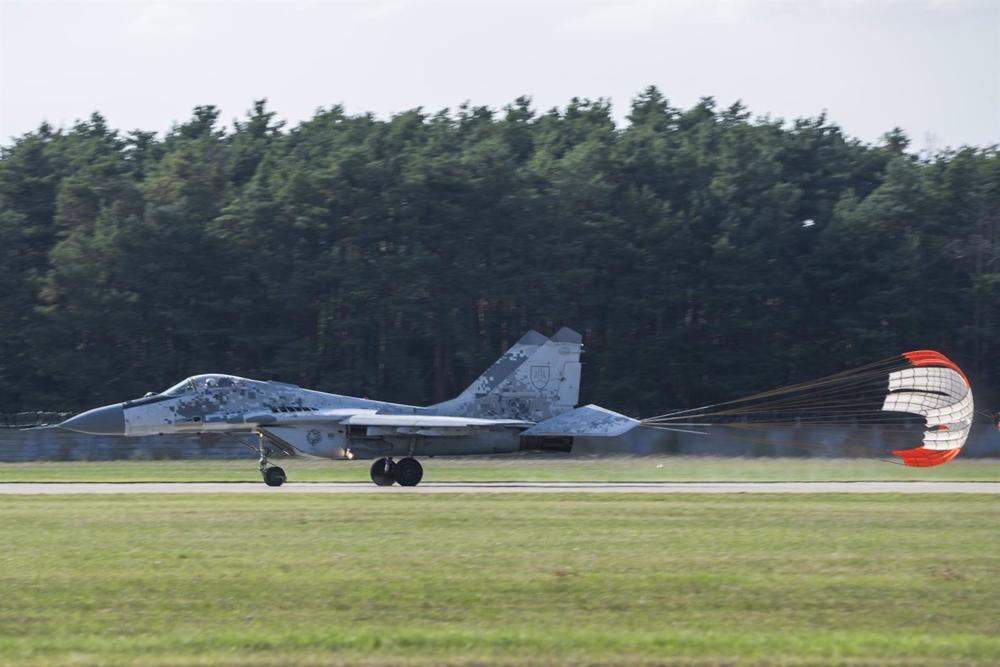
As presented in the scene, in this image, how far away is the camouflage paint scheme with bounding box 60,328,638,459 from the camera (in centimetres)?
2636

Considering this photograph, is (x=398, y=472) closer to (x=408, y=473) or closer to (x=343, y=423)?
(x=408, y=473)

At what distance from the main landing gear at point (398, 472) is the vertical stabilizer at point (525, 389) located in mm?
1807

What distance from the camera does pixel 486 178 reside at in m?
50.3

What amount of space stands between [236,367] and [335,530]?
104ft

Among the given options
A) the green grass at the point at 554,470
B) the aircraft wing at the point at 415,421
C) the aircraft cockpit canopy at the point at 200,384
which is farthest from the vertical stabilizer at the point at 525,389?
the aircraft cockpit canopy at the point at 200,384

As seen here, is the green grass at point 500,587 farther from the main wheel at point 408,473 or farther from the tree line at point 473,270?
the tree line at point 473,270

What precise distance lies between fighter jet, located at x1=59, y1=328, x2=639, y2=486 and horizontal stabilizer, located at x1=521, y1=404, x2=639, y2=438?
0.8 inches

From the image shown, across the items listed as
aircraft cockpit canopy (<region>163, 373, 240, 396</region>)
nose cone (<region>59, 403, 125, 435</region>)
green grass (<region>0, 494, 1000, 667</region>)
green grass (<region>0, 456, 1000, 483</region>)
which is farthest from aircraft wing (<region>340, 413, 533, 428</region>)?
green grass (<region>0, 494, 1000, 667</region>)

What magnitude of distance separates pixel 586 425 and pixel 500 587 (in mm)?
15241

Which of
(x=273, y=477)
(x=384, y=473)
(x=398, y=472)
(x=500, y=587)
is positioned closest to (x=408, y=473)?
(x=398, y=472)

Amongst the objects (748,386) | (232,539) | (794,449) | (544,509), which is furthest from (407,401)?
(232,539)

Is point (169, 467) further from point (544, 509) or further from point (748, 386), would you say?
point (748, 386)

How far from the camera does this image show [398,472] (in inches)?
1042

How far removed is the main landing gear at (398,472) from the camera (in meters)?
26.4
